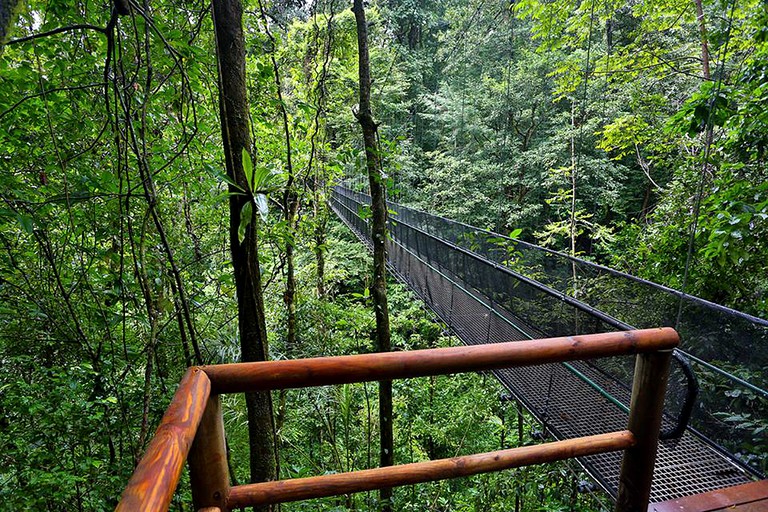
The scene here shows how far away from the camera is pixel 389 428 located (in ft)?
8.77

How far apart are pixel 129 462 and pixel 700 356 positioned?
126 inches

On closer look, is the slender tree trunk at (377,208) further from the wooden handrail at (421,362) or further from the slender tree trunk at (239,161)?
the wooden handrail at (421,362)

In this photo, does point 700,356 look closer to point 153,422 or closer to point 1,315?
point 153,422

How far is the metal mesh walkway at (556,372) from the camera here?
1698 millimetres

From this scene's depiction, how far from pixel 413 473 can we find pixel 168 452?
0.48 meters

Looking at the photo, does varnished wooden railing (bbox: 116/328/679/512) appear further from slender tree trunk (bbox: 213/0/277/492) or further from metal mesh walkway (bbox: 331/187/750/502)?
slender tree trunk (bbox: 213/0/277/492)

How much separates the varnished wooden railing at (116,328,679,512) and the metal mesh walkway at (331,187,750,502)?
1.06ft

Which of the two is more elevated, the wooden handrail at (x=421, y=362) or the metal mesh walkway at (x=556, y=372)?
the wooden handrail at (x=421, y=362)

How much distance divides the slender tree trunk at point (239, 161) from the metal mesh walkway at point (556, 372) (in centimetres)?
131

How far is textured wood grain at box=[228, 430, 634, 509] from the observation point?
0.67m

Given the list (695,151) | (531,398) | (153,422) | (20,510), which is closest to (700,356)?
(531,398)

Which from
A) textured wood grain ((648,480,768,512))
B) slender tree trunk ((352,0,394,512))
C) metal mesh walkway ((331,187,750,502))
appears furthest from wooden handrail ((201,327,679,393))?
slender tree trunk ((352,0,394,512))

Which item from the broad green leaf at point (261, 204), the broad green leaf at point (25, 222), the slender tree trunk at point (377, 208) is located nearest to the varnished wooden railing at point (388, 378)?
the broad green leaf at point (261, 204)

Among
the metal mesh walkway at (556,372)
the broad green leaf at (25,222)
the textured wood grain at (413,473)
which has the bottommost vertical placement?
the metal mesh walkway at (556,372)
